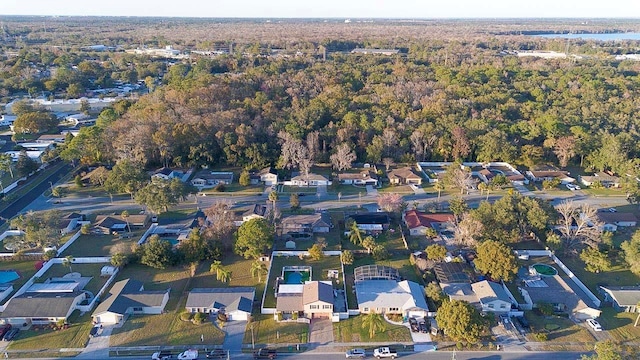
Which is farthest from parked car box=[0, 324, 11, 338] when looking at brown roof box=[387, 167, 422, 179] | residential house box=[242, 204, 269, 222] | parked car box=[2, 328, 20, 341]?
brown roof box=[387, 167, 422, 179]

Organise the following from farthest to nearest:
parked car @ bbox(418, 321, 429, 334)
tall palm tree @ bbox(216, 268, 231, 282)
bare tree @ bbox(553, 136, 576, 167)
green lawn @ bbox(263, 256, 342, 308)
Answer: bare tree @ bbox(553, 136, 576, 167) < green lawn @ bbox(263, 256, 342, 308) < tall palm tree @ bbox(216, 268, 231, 282) < parked car @ bbox(418, 321, 429, 334)

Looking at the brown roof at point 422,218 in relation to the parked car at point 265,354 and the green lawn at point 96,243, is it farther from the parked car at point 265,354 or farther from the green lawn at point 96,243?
A: the green lawn at point 96,243

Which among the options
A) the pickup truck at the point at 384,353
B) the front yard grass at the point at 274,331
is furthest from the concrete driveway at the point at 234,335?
the pickup truck at the point at 384,353

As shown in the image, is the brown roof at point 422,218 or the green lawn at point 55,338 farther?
the brown roof at point 422,218

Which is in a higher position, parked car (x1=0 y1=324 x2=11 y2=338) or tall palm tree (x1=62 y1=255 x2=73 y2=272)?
tall palm tree (x1=62 y1=255 x2=73 y2=272)

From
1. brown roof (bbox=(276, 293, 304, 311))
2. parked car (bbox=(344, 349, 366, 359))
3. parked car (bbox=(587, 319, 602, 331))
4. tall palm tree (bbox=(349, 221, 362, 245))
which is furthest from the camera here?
tall palm tree (bbox=(349, 221, 362, 245))

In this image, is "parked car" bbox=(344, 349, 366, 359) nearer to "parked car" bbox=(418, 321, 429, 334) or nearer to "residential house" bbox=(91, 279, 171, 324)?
"parked car" bbox=(418, 321, 429, 334)
